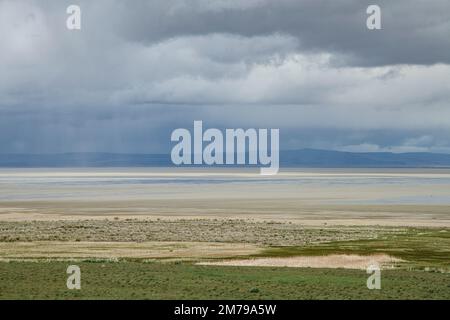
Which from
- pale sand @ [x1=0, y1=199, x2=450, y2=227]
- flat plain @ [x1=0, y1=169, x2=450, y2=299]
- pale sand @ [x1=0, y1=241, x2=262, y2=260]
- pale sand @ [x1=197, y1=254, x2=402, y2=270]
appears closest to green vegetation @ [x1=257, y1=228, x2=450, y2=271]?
flat plain @ [x1=0, y1=169, x2=450, y2=299]

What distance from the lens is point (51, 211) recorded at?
106500 mm

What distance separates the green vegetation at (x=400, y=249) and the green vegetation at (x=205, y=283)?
396 inches

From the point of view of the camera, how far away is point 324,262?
48344 mm

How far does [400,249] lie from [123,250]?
22.7 m

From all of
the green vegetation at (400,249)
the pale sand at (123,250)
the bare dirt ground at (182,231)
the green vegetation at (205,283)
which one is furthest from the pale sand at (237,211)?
the green vegetation at (205,283)

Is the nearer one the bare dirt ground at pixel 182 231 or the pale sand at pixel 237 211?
the bare dirt ground at pixel 182 231

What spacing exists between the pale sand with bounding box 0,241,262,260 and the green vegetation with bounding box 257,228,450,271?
133 inches

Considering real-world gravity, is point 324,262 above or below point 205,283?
below

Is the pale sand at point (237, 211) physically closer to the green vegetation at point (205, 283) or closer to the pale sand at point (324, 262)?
the pale sand at point (324, 262)

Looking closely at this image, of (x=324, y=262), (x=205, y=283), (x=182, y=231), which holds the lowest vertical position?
(x=324, y=262)

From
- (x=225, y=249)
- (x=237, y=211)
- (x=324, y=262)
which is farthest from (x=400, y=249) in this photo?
(x=237, y=211)

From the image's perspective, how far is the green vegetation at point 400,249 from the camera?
51.2m

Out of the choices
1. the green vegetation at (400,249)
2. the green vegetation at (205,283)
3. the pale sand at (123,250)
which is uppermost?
the green vegetation at (205,283)

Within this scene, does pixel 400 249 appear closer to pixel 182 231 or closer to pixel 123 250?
pixel 123 250
